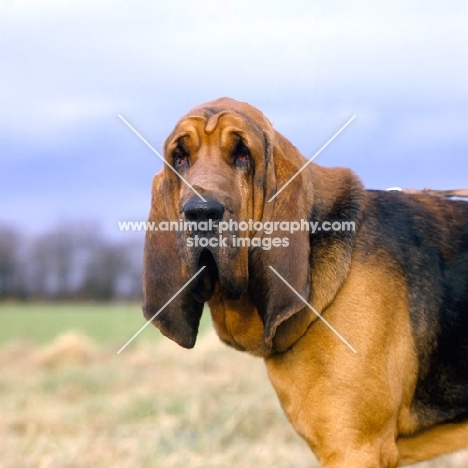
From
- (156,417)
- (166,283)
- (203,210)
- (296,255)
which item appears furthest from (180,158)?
(156,417)

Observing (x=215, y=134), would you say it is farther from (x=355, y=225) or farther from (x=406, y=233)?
(x=406, y=233)

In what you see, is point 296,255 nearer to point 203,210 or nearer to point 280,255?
point 280,255

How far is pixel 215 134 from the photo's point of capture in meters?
4.39

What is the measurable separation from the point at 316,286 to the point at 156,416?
6.16 metres

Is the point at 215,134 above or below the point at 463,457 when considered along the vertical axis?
above

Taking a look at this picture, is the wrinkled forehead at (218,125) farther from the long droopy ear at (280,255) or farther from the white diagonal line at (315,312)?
the white diagonal line at (315,312)

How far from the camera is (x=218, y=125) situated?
4.40 meters

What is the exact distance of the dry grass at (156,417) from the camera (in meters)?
7.30

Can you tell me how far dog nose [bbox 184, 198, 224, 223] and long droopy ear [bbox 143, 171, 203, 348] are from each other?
49 cm

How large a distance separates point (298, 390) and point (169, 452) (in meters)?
3.57

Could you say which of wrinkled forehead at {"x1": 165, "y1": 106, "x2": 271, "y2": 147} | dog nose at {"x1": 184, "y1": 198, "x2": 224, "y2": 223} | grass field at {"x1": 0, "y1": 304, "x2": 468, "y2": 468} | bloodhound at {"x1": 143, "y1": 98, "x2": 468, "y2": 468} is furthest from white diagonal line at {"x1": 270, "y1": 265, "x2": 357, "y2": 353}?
grass field at {"x1": 0, "y1": 304, "x2": 468, "y2": 468}

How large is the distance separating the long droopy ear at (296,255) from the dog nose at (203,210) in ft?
1.39

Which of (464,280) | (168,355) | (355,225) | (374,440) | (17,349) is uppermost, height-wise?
(355,225)

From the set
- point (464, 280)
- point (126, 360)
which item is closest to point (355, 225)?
point (464, 280)
